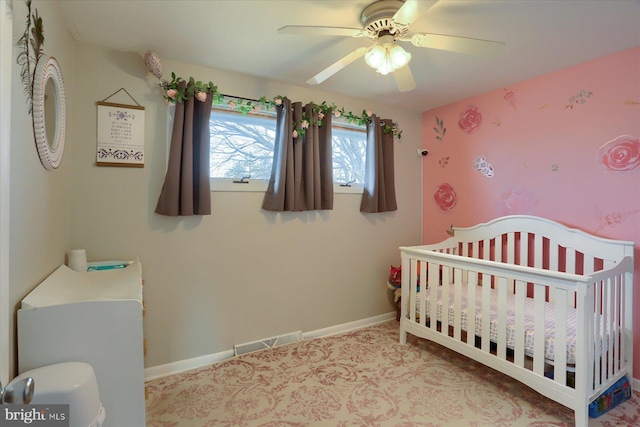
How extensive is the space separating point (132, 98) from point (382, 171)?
2.02 metres

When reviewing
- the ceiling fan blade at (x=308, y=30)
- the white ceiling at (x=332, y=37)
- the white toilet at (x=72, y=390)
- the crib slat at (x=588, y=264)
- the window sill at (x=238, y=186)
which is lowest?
the white toilet at (x=72, y=390)

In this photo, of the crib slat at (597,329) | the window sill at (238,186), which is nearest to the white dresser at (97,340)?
the window sill at (238,186)

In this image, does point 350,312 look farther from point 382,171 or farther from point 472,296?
point 382,171

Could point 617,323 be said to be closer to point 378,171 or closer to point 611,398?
point 611,398

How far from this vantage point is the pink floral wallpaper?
1.87m

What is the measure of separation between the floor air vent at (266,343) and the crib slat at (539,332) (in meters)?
1.61

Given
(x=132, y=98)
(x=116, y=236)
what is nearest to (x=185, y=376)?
(x=116, y=236)

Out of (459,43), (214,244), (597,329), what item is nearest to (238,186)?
(214,244)

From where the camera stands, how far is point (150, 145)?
197 cm

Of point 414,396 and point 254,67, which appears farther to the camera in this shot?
point 254,67

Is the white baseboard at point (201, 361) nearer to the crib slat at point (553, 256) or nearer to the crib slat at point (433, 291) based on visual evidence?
the crib slat at point (433, 291)

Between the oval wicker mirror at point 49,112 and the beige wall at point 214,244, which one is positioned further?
the beige wall at point 214,244

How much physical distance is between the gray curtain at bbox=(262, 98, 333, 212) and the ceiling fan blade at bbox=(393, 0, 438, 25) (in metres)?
1.22

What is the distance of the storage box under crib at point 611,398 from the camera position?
5.15 ft
